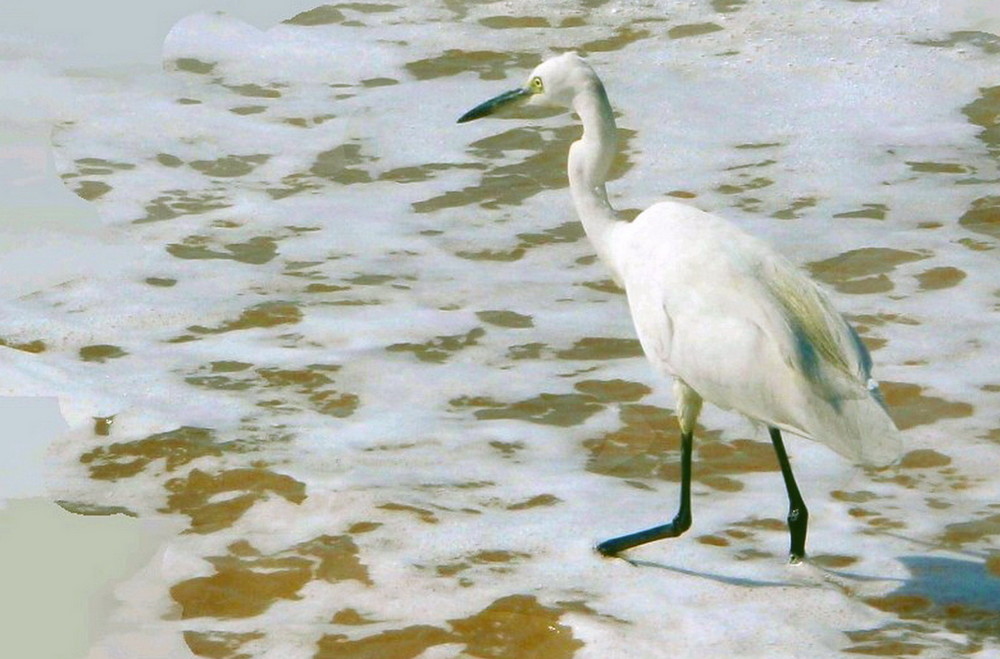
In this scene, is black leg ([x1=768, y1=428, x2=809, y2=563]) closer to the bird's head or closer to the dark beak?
the bird's head

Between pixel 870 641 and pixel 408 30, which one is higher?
pixel 408 30

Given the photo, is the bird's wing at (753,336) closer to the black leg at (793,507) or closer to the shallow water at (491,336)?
the black leg at (793,507)

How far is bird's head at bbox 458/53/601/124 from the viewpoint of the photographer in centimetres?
482

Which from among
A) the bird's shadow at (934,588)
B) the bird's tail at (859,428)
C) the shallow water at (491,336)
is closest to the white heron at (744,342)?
the bird's tail at (859,428)

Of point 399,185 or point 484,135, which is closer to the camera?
point 399,185

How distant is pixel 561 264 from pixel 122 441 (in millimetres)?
2087

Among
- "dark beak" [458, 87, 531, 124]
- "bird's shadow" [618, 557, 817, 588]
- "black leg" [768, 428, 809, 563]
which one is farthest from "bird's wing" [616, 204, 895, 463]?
"dark beak" [458, 87, 531, 124]

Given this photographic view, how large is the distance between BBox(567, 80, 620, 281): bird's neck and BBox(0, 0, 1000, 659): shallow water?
2.44 feet

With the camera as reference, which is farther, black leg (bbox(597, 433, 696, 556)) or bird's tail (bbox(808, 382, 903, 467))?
black leg (bbox(597, 433, 696, 556))

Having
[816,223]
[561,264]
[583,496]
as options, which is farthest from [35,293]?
[816,223]

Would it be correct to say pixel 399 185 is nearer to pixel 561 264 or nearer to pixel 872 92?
pixel 561 264

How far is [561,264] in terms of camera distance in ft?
22.1

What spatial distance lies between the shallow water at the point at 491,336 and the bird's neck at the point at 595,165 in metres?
0.74

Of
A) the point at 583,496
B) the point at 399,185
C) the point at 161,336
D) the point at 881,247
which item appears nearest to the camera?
the point at 583,496
